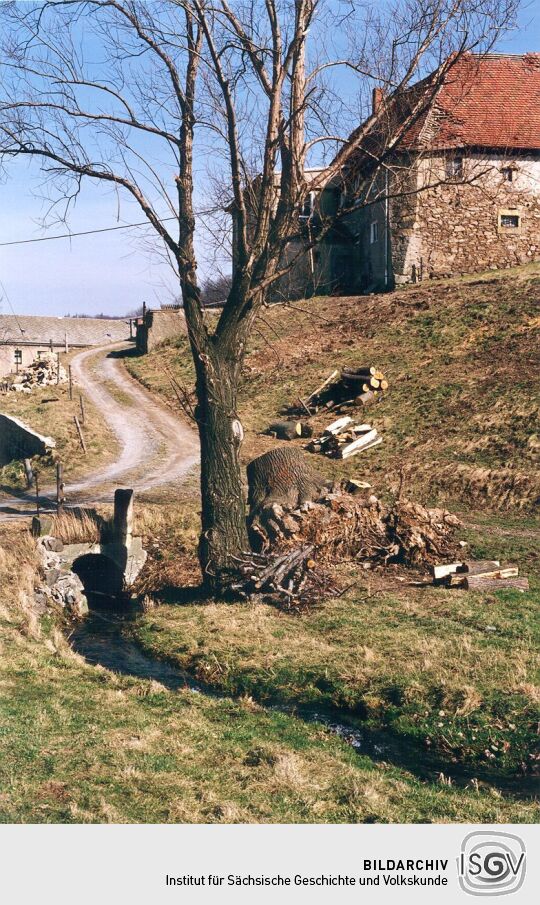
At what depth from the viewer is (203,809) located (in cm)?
666

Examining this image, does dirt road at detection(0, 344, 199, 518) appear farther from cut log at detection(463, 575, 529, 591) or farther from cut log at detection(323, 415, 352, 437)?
cut log at detection(463, 575, 529, 591)

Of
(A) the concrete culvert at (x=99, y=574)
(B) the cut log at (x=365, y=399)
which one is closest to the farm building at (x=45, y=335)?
(B) the cut log at (x=365, y=399)

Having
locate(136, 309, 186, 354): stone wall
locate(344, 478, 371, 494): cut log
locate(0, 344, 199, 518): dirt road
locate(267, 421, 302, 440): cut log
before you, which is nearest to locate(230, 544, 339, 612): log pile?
locate(344, 478, 371, 494): cut log

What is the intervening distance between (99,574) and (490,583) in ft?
25.6

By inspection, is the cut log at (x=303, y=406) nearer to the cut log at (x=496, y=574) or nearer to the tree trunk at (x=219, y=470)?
the tree trunk at (x=219, y=470)

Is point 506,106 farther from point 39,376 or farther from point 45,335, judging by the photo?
point 45,335

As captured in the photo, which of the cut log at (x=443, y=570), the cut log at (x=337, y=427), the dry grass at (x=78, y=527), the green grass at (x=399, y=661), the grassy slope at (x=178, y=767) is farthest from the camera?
the cut log at (x=337, y=427)

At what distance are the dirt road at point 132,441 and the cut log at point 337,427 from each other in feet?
12.7

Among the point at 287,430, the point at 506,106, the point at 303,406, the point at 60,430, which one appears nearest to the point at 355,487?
the point at 287,430

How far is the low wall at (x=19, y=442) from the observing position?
2466 cm

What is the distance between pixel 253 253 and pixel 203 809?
797 centimetres

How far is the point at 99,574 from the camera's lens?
16266 mm
